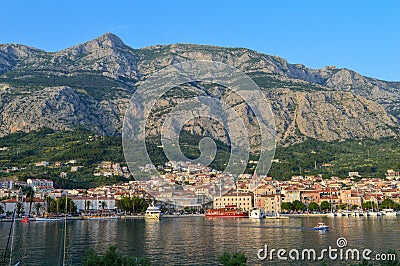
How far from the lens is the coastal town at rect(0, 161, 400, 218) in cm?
8288

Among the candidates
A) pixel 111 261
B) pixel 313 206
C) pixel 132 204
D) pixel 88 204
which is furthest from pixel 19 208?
pixel 111 261

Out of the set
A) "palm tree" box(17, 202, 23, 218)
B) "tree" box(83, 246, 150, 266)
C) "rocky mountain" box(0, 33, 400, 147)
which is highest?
"rocky mountain" box(0, 33, 400, 147)

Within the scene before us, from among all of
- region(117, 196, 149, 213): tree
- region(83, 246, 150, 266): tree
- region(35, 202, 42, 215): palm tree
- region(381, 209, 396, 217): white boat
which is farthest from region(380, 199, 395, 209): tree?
region(83, 246, 150, 266): tree

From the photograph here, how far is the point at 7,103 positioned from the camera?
5027 inches

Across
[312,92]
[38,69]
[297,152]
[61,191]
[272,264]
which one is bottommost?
[272,264]

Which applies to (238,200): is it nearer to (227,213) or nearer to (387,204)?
(227,213)

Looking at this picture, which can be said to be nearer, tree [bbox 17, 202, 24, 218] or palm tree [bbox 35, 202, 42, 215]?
tree [bbox 17, 202, 24, 218]

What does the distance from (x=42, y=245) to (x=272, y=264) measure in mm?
17655

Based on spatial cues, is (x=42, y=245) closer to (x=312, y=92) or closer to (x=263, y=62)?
(x=312, y=92)

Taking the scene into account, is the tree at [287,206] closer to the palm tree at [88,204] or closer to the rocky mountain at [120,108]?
the palm tree at [88,204]

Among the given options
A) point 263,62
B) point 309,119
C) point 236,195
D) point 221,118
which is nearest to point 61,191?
point 236,195

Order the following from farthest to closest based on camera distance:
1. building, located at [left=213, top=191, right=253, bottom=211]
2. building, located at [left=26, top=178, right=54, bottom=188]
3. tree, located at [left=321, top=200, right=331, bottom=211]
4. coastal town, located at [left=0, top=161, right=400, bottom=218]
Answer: building, located at [left=213, top=191, right=253, bottom=211]
building, located at [left=26, top=178, right=54, bottom=188]
tree, located at [left=321, top=200, right=331, bottom=211]
coastal town, located at [left=0, top=161, right=400, bottom=218]

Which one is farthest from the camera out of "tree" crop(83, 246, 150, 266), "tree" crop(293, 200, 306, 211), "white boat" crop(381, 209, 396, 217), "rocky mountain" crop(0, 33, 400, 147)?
"rocky mountain" crop(0, 33, 400, 147)

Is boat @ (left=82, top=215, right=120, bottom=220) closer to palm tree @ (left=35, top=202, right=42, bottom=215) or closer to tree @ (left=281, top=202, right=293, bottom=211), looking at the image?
palm tree @ (left=35, top=202, right=42, bottom=215)
